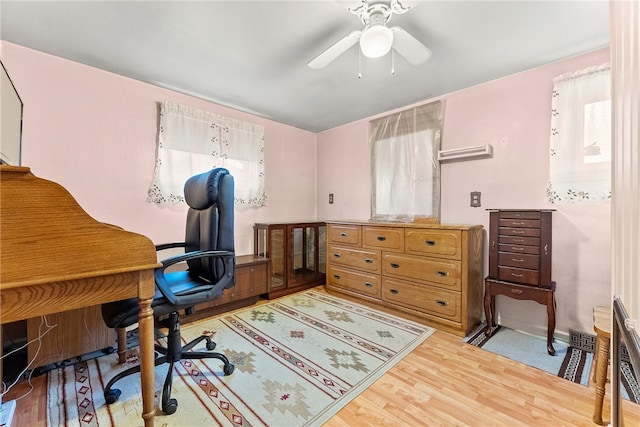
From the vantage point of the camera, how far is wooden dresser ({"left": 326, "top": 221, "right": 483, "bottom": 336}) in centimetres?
226

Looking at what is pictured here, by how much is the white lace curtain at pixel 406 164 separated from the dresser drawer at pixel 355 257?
1.94ft

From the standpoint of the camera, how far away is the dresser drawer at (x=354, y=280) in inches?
112

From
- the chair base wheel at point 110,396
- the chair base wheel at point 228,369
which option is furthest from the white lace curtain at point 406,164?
the chair base wheel at point 110,396

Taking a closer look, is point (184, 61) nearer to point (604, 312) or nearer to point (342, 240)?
point (342, 240)

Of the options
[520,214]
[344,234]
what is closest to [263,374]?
[344,234]

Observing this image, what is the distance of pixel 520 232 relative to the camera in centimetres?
206

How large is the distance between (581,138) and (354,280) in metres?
2.36

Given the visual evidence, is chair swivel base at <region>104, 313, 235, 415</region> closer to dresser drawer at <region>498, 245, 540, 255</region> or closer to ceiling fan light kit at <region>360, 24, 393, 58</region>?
ceiling fan light kit at <region>360, 24, 393, 58</region>

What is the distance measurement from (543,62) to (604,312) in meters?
1.95

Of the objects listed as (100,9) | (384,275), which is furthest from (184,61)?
(384,275)

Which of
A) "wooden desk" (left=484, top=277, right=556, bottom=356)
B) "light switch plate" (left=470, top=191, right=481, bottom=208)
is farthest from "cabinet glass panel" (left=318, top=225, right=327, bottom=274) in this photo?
"wooden desk" (left=484, top=277, right=556, bottom=356)

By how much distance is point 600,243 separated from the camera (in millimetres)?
1987

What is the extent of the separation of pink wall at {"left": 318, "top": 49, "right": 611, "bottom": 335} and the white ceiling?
0.18 metres

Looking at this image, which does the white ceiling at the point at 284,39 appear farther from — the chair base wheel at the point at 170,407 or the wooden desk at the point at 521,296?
the chair base wheel at the point at 170,407
